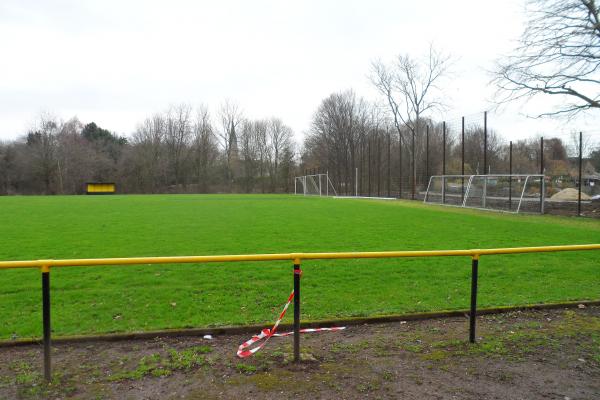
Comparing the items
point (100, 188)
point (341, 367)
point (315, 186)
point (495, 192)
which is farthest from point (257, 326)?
point (100, 188)

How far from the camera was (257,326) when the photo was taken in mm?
4875

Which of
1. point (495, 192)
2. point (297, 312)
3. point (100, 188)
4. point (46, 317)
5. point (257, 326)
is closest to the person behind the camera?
point (46, 317)

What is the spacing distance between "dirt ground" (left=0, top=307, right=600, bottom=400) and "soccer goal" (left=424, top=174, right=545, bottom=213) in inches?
714

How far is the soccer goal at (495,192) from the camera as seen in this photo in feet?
71.2

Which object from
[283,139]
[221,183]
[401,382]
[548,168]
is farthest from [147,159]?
[401,382]

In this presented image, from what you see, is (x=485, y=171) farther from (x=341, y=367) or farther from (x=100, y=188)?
(x=100, y=188)

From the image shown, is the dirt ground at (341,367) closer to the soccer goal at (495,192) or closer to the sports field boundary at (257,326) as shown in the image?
the sports field boundary at (257,326)

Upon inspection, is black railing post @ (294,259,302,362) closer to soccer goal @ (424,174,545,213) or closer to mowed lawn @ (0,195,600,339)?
mowed lawn @ (0,195,600,339)

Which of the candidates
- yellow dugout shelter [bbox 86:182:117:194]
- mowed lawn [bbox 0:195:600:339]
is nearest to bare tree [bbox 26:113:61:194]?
yellow dugout shelter [bbox 86:182:117:194]

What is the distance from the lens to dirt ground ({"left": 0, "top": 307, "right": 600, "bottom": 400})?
11.3ft

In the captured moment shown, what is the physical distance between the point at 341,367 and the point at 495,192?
74.2 feet

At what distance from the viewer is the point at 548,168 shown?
33.8 m

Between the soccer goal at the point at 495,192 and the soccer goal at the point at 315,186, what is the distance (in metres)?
20.4

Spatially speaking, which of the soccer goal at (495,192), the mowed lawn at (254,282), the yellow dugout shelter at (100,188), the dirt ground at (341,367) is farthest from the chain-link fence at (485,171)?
the yellow dugout shelter at (100,188)
